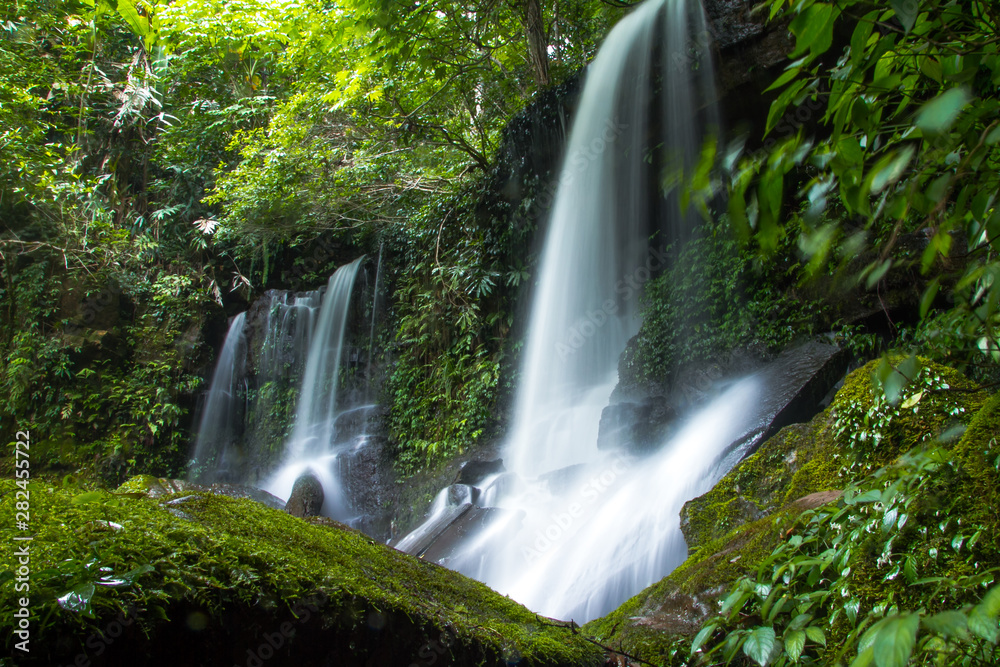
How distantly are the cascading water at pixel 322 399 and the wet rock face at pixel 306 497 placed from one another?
1.02m

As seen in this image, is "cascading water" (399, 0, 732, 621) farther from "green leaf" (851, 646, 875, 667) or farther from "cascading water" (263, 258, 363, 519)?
"cascading water" (263, 258, 363, 519)

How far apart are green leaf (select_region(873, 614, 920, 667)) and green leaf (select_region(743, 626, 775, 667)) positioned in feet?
2.03

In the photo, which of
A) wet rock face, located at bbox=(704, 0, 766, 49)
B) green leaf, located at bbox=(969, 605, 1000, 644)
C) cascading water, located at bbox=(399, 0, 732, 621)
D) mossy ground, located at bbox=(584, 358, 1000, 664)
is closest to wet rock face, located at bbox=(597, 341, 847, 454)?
cascading water, located at bbox=(399, 0, 732, 621)

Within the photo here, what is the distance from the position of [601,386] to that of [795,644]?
7922 millimetres

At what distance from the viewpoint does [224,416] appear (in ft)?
43.8

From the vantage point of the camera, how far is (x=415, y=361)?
11367mm

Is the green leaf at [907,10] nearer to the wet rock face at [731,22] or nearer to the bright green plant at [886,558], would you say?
the bright green plant at [886,558]

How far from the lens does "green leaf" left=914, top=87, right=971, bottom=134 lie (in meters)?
0.72

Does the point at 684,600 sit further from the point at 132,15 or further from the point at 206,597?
the point at 132,15

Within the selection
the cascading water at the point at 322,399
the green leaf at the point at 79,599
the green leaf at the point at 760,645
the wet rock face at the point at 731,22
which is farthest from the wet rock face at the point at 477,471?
the green leaf at the point at 79,599

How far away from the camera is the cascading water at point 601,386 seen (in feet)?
16.7

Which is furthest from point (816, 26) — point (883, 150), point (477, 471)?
point (477, 471)

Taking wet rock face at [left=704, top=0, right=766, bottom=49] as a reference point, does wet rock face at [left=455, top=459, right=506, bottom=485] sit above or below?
below

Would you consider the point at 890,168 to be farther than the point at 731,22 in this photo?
No
